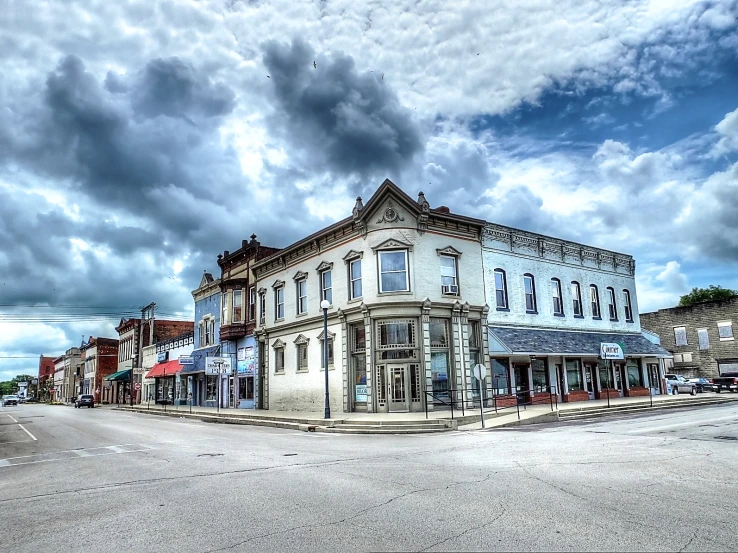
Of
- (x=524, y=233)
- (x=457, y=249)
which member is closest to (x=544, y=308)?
(x=524, y=233)

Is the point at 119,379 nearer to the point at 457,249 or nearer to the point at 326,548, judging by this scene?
the point at 457,249

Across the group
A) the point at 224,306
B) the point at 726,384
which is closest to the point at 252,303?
the point at 224,306

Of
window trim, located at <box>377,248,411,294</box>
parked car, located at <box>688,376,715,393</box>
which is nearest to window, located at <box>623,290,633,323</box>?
parked car, located at <box>688,376,715,393</box>

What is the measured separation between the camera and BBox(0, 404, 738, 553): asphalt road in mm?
5754

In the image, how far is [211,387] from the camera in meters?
40.5

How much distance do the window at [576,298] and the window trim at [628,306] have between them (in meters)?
5.14

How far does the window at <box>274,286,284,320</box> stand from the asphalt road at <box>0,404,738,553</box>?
18.3 meters

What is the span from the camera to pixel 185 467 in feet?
37.2

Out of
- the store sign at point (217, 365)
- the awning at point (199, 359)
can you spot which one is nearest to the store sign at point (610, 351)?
the store sign at point (217, 365)

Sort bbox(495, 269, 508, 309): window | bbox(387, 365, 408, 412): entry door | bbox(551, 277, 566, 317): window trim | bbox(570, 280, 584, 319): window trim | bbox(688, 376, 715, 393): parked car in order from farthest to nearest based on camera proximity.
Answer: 1. bbox(688, 376, 715, 393): parked car
2. bbox(570, 280, 584, 319): window trim
3. bbox(551, 277, 566, 317): window trim
4. bbox(495, 269, 508, 309): window
5. bbox(387, 365, 408, 412): entry door

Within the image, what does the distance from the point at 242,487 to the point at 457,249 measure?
19.7 m

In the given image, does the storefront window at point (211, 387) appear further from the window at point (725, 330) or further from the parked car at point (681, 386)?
the window at point (725, 330)

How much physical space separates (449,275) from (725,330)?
34806 mm

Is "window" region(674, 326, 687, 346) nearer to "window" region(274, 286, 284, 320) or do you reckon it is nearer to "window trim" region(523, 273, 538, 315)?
"window trim" region(523, 273, 538, 315)
